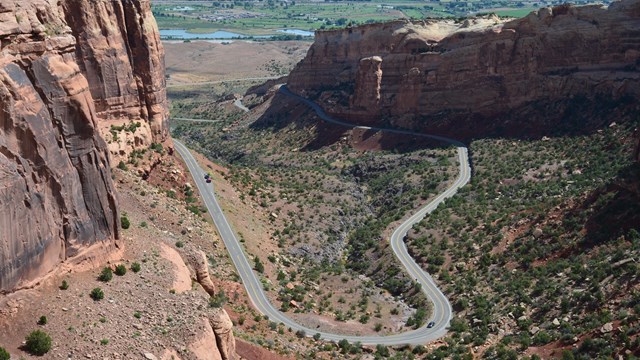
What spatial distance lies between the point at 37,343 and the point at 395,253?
44691 millimetres

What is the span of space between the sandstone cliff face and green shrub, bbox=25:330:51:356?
7557 cm

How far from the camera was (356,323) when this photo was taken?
58.5m

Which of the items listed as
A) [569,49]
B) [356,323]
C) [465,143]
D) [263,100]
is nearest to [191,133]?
[263,100]

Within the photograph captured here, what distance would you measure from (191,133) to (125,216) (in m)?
93.3

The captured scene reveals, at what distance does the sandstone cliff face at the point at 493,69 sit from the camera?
313ft

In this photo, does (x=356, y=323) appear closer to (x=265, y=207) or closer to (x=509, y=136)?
(x=265, y=207)

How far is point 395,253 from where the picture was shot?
2852 inches

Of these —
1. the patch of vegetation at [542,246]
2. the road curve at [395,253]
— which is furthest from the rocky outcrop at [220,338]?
the patch of vegetation at [542,246]

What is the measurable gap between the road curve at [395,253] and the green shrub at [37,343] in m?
24.0

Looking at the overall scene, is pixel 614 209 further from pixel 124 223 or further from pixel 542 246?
pixel 124 223

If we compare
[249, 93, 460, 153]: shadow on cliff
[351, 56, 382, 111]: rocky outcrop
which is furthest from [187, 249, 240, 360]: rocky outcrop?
[351, 56, 382, 111]: rocky outcrop

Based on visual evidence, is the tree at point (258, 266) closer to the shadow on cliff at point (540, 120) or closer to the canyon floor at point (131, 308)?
the canyon floor at point (131, 308)

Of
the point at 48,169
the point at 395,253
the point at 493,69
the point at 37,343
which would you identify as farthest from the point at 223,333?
the point at 493,69

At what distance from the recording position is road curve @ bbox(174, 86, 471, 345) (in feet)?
181
